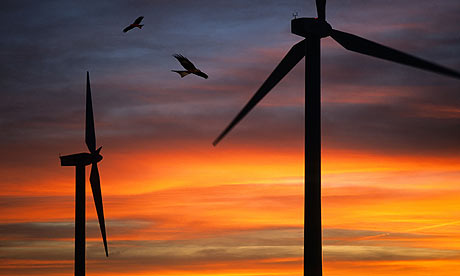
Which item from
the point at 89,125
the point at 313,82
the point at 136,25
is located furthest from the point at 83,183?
the point at 313,82

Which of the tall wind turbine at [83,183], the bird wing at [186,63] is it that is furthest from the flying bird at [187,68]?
the tall wind turbine at [83,183]

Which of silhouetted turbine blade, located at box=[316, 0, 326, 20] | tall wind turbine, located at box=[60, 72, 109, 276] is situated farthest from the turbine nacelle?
silhouetted turbine blade, located at box=[316, 0, 326, 20]

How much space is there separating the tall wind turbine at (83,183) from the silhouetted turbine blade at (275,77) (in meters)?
30.5

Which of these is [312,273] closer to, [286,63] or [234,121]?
[234,121]

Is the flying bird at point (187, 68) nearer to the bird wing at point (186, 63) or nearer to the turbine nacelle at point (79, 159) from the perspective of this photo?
the bird wing at point (186, 63)

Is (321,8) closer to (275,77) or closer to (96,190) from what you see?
(275,77)

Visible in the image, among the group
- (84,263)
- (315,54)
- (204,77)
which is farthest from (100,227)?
(315,54)

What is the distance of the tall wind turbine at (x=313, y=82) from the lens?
155 ft

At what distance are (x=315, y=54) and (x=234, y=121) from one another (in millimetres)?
6266

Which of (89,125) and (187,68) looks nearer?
(187,68)

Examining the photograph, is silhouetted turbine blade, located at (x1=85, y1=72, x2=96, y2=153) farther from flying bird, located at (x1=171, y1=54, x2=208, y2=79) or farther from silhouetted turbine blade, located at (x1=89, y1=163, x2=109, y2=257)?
flying bird, located at (x1=171, y1=54, x2=208, y2=79)

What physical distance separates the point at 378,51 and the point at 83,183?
37.6 m

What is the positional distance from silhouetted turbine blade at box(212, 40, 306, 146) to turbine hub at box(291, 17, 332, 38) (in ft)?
5.21

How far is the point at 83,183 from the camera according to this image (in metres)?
80.4
